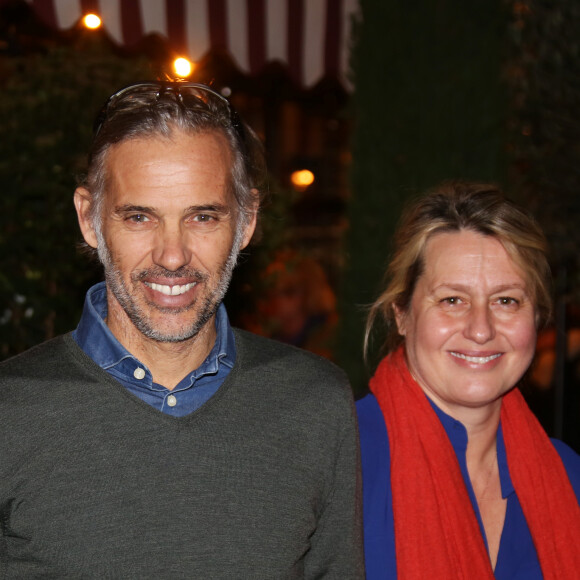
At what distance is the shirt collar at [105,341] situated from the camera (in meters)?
1.94

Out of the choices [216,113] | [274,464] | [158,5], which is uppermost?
[158,5]

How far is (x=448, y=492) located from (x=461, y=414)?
27 cm

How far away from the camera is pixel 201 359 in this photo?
2.06 m

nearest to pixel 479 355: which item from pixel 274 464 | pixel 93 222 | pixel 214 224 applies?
pixel 274 464

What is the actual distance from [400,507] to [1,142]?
264 cm

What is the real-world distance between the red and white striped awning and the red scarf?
9.03 feet

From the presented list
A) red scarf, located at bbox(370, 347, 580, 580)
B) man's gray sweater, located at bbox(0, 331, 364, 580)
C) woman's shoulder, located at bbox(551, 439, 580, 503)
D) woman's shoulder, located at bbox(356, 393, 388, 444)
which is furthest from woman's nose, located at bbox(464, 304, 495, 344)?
woman's shoulder, located at bbox(551, 439, 580, 503)

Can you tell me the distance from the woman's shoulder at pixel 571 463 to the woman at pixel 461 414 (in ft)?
0.29

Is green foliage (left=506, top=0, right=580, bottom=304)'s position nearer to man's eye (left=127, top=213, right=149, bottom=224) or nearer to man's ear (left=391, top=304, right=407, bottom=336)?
man's ear (left=391, top=304, right=407, bottom=336)

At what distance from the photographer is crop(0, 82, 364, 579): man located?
1.77 m

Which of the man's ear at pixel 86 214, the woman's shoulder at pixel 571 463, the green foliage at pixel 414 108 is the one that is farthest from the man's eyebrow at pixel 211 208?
the green foliage at pixel 414 108

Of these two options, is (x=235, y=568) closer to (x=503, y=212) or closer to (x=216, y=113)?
(x=216, y=113)

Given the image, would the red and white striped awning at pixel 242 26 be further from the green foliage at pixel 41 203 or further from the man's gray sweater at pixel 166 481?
the man's gray sweater at pixel 166 481

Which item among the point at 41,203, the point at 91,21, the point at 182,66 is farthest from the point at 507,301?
the point at 91,21
